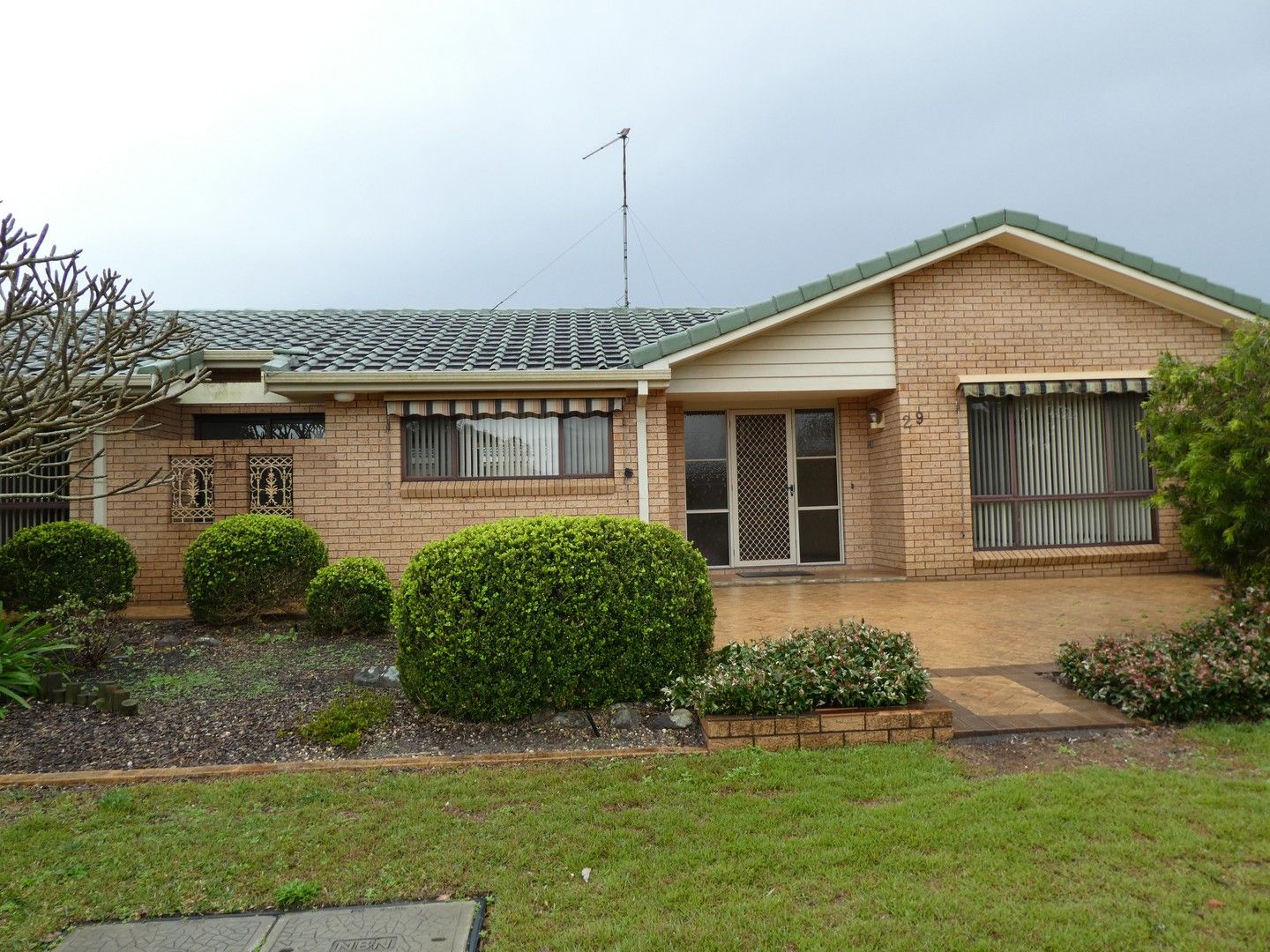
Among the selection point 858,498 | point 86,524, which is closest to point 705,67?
point 858,498

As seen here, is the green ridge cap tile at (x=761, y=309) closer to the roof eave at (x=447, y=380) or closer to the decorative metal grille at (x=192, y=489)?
the roof eave at (x=447, y=380)

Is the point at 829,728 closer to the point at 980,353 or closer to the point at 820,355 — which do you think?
the point at 820,355

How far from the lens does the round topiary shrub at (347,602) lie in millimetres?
7738

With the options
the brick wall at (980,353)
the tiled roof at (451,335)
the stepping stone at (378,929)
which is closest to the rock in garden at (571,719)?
the stepping stone at (378,929)

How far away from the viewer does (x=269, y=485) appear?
1055 cm

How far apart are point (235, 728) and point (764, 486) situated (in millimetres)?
9616

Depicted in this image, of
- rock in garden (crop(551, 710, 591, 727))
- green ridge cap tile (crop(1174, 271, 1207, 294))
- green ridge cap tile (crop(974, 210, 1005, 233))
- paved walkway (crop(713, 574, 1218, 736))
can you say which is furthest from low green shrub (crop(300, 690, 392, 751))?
green ridge cap tile (crop(1174, 271, 1207, 294))

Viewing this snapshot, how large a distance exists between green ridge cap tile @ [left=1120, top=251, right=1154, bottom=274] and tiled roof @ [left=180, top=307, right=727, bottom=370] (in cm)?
650

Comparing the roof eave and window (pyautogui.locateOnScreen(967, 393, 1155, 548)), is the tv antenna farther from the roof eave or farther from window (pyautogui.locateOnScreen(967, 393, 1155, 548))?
window (pyautogui.locateOnScreen(967, 393, 1155, 548))

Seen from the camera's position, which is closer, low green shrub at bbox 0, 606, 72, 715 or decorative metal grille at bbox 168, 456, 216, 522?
low green shrub at bbox 0, 606, 72, 715

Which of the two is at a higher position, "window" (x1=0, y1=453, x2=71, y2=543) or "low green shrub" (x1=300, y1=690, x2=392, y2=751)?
"window" (x1=0, y1=453, x2=71, y2=543)

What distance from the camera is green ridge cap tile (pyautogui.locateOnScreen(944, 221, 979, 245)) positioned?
11.2m

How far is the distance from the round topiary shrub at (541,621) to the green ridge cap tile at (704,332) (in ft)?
19.0

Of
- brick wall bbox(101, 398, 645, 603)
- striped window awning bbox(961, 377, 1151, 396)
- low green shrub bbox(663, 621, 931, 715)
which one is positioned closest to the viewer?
low green shrub bbox(663, 621, 931, 715)
